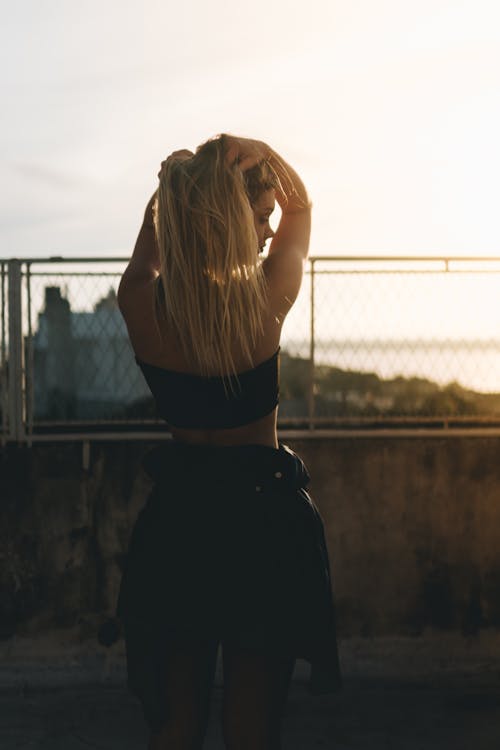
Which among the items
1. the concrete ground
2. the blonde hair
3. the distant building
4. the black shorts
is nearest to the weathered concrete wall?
the concrete ground

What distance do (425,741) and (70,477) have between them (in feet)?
7.44

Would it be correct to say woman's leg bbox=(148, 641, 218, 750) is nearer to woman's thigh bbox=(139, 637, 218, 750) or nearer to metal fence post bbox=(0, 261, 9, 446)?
woman's thigh bbox=(139, 637, 218, 750)

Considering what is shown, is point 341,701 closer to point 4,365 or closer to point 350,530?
point 350,530

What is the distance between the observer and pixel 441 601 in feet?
18.6

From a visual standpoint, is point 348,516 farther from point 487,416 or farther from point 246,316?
point 246,316

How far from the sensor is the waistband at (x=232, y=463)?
2.03 metres

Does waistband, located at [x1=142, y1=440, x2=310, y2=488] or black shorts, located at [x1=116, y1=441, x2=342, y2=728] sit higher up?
waistband, located at [x1=142, y1=440, x2=310, y2=488]

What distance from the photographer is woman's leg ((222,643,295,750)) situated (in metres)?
2.01

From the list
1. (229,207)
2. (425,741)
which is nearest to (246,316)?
(229,207)

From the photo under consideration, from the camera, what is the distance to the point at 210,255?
76.5 inches

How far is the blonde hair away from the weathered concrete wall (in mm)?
3636

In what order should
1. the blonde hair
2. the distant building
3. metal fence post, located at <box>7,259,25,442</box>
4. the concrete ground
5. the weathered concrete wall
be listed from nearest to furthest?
the blonde hair → the concrete ground → the weathered concrete wall → metal fence post, located at <box>7,259,25,442</box> → the distant building


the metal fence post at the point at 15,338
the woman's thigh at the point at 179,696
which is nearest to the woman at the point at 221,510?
the woman's thigh at the point at 179,696

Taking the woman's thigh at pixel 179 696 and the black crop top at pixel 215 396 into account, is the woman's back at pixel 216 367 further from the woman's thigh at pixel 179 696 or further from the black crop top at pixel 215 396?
the woman's thigh at pixel 179 696
